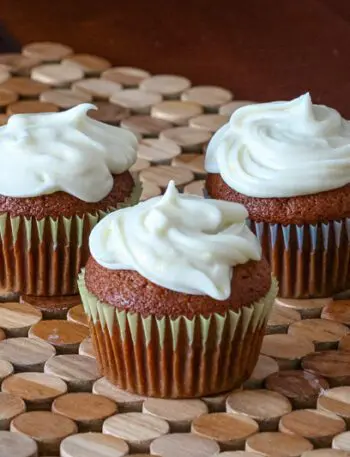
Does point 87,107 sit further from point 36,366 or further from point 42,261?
point 36,366

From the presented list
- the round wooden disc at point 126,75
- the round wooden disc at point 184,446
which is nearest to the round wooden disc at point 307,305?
the round wooden disc at point 184,446

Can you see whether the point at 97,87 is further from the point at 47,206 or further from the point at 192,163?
the point at 47,206

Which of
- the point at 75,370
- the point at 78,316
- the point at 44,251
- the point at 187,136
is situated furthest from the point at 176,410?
the point at 187,136

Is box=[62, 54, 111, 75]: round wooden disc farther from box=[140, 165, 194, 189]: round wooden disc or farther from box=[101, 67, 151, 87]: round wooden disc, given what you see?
box=[140, 165, 194, 189]: round wooden disc

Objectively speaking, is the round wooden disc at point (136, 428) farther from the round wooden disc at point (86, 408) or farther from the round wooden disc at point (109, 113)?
the round wooden disc at point (109, 113)

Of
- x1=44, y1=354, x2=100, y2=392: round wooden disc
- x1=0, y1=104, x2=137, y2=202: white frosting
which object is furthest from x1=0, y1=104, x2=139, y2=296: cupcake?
x1=44, y1=354, x2=100, y2=392: round wooden disc

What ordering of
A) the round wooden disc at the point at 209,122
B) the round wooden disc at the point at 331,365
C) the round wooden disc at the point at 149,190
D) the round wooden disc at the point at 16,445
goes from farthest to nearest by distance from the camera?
the round wooden disc at the point at 209,122 < the round wooden disc at the point at 149,190 < the round wooden disc at the point at 331,365 < the round wooden disc at the point at 16,445
